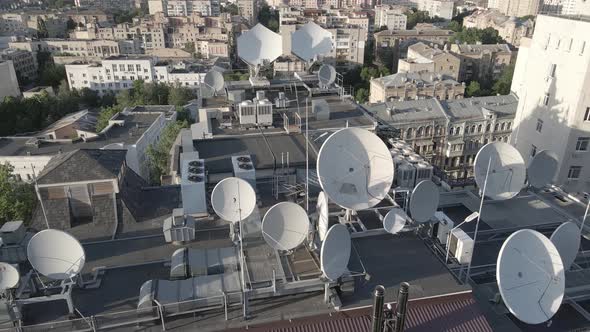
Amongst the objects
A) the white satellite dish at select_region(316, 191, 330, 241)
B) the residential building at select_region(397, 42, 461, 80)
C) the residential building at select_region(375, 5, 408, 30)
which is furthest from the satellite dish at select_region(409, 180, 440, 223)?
the residential building at select_region(375, 5, 408, 30)

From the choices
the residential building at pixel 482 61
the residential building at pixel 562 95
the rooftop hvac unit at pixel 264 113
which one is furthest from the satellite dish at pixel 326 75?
the residential building at pixel 482 61

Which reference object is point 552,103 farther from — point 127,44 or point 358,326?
point 127,44

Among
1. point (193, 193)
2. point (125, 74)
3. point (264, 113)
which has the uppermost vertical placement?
point (264, 113)

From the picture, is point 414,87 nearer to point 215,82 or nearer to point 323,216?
point 215,82

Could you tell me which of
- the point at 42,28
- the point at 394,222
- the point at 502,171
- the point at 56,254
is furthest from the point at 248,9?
the point at 56,254

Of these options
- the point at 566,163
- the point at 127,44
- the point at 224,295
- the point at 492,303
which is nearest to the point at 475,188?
the point at 566,163

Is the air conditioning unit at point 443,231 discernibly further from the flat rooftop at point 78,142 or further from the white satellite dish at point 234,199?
the flat rooftop at point 78,142

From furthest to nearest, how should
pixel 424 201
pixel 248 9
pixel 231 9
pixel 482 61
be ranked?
pixel 231 9 < pixel 248 9 < pixel 482 61 < pixel 424 201

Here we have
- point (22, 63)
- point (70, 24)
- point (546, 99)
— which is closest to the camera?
point (546, 99)
